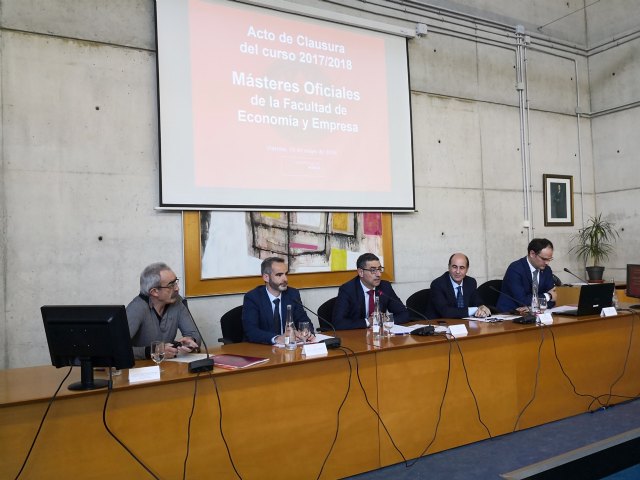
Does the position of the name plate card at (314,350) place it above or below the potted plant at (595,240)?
below

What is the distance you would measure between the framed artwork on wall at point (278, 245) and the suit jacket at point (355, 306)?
0.86 meters

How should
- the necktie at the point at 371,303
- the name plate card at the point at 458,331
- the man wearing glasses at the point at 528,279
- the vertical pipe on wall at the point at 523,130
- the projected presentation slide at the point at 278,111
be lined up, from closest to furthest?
the name plate card at the point at 458,331
the necktie at the point at 371,303
the projected presentation slide at the point at 278,111
the man wearing glasses at the point at 528,279
the vertical pipe on wall at the point at 523,130

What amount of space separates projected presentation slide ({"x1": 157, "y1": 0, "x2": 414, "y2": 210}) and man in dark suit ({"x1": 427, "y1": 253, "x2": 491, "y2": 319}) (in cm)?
112

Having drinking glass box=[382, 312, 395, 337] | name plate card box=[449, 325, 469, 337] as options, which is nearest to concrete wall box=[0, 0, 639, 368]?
drinking glass box=[382, 312, 395, 337]

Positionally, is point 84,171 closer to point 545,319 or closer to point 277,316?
point 277,316

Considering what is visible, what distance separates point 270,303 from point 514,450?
1697 mm

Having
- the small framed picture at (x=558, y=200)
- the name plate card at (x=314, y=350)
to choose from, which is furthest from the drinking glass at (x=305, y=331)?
the small framed picture at (x=558, y=200)

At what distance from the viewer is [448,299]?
401 cm

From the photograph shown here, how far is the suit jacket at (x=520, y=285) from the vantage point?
4160 millimetres

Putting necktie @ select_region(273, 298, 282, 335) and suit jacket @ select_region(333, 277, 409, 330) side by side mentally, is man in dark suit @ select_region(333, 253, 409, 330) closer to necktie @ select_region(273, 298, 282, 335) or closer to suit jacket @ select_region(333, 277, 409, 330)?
suit jacket @ select_region(333, 277, 409, 330)

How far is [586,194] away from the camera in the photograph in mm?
6445

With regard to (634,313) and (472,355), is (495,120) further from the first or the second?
(472,355)

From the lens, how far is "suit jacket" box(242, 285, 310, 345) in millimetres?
3121

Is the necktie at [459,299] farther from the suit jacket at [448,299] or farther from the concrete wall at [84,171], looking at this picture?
the concrete wall at [84,171]
